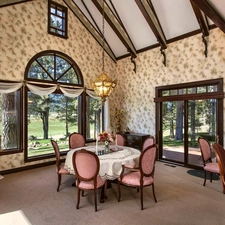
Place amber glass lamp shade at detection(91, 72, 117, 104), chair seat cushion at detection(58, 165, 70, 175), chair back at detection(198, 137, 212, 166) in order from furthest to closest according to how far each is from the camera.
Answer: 1. chair back at detection(198, 137, 212, 166)
2. amber glass lamp shade at detection(91, 72, 117, 104)
3. chair seat cushion at detection(58, 165, 70, 175)

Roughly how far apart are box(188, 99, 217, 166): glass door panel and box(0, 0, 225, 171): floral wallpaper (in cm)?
76

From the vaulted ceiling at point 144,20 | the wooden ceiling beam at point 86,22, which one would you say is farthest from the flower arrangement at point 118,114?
the wooden ceiling beam at point 86,22

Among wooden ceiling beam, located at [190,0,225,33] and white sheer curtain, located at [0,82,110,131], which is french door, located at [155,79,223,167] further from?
white sheer curtain, located at [0,82,110,131]

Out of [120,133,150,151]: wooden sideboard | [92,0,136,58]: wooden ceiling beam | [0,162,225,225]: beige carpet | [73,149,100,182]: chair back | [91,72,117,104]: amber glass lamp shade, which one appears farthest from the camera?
[120,133,150,151]: wooden sideboard

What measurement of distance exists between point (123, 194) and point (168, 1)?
481 centimetres

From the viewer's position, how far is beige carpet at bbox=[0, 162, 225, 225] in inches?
108

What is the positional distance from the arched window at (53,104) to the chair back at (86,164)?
299cm

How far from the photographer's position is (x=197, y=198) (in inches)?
A: 135

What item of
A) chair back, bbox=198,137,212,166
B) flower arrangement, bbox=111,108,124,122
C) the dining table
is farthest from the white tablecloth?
flower arrangement, bbox=111,108,124,122

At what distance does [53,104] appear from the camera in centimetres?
599

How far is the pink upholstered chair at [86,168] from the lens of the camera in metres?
2.85

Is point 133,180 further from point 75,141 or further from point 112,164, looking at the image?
point 75,141

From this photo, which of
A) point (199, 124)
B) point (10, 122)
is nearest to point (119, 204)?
point (199, 124)

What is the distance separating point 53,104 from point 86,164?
143 inches
